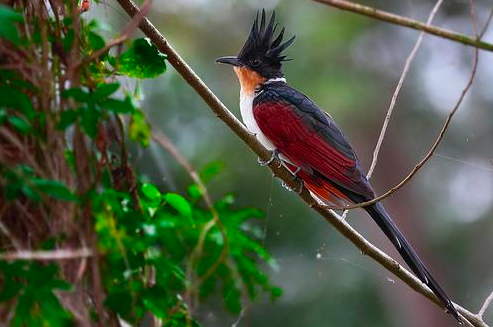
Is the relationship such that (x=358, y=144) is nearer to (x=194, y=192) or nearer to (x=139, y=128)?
(x=194, y=192)

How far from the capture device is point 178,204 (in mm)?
2281

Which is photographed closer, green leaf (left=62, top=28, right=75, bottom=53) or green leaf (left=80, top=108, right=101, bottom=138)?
green leaf (left=80, top=108, right=101, bottom=138)

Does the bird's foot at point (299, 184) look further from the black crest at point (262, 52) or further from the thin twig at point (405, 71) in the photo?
the black crest at point (262, 52)

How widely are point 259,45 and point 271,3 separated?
5901 mm

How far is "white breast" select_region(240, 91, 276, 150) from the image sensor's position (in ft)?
12.8

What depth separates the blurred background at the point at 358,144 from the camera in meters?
8.35

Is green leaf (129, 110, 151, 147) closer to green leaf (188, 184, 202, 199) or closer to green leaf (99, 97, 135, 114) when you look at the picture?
green leaf (99, 97, 135, 114)

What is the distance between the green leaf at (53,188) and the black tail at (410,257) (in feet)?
5.41

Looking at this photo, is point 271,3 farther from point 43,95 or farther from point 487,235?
point 43,95

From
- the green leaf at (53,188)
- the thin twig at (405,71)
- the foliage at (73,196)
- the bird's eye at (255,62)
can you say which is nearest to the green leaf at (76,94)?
the foliage at (73,196)

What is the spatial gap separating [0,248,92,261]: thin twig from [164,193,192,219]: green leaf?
389 mm

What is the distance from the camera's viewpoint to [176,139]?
8.28 meters

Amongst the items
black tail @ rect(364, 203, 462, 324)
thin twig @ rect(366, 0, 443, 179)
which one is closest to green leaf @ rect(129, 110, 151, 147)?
thin twig @ rect(366, 0, 443, 179)

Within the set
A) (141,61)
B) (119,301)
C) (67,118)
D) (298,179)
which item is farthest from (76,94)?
(298,179)
